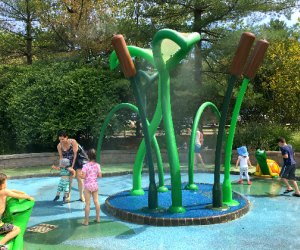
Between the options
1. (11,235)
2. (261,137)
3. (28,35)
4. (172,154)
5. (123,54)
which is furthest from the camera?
(28,35)

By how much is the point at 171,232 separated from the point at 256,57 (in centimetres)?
362

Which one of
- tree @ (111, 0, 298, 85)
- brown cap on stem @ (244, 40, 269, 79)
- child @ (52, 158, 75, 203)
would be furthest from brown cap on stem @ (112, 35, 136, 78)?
tree @ (111, 0, 298, 85)

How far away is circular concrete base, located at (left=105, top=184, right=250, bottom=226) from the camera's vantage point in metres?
7.18

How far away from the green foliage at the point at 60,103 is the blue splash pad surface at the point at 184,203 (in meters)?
7.44

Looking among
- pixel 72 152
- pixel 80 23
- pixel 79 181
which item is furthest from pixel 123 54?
pixel 80 23

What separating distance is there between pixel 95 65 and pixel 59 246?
14548 mm

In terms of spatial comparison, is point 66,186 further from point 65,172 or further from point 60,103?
point 60,103

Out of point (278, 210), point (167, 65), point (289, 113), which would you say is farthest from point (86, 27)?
point (278, 210)

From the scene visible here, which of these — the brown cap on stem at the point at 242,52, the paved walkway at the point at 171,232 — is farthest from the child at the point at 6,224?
the brown cap on stem at the point at 242,52

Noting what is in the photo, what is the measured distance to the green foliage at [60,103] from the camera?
1650 cm

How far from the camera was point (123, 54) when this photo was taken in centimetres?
714

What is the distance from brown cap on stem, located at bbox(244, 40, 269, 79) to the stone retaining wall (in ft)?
26.2

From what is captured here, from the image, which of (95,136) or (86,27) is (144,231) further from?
(86,27)

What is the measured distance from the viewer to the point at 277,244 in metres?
6.04
